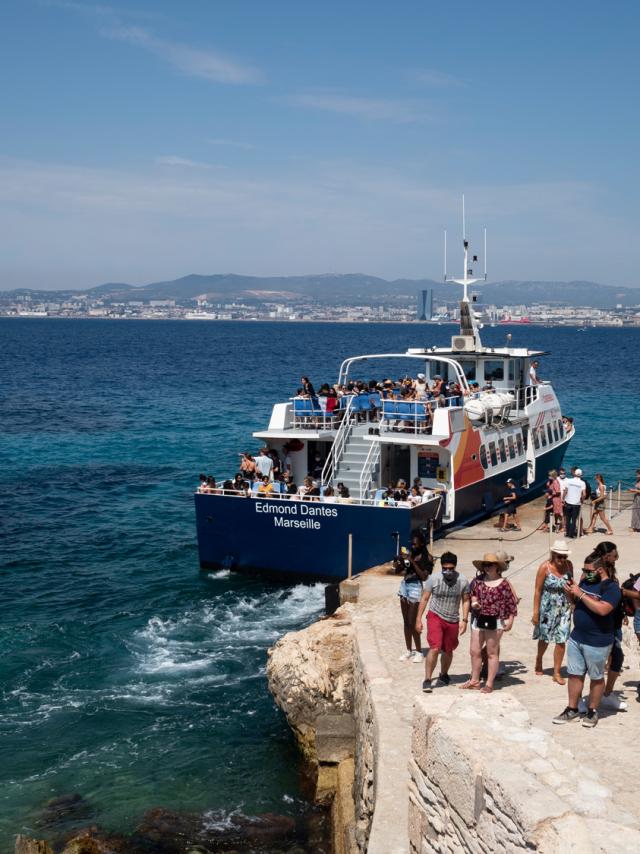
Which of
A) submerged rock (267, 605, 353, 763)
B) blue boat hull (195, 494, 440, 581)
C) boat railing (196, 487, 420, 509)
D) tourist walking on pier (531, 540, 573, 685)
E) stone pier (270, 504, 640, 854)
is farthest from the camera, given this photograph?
boat railing (196, 487, 420, 509)

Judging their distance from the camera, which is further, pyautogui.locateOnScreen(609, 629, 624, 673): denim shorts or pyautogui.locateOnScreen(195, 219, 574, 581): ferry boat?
pyautogui.locateOnScreen(195, 219, 574, 581): ferry boat

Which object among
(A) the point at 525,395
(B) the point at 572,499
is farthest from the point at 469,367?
(B) the point at 572,499

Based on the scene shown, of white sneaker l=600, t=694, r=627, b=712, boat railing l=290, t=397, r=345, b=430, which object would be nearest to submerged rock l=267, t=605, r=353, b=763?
white sneaker l=600, t=694, r=627, b=712

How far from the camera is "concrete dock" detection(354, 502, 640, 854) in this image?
371 inches

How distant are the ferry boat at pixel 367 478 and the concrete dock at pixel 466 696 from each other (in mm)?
2914

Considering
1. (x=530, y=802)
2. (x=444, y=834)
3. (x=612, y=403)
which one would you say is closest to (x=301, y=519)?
(x=444, y=834)

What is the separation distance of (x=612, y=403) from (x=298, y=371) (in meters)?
38.0

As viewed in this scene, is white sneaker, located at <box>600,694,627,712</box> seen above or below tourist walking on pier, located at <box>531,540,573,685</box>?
below

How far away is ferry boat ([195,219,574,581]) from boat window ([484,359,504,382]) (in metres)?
0.53

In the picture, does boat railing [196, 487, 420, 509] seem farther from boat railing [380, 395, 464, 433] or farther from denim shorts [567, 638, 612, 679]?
denim shorts [567, 638, 612, 679]

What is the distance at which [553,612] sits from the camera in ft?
38.6

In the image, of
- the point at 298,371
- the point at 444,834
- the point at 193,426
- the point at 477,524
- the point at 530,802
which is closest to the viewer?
the point at 530,802

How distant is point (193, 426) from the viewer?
53188 millimetres

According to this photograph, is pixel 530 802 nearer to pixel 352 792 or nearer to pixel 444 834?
pixel 444 834
